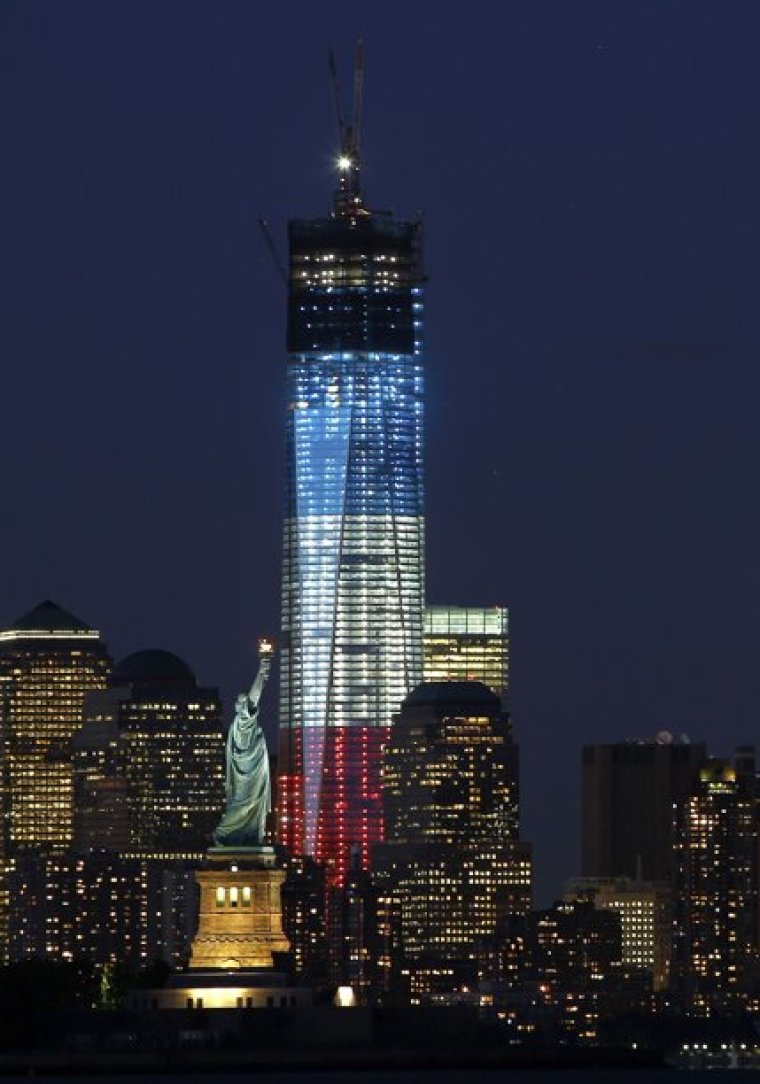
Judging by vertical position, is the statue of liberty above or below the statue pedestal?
above

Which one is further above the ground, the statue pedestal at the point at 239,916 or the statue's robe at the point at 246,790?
the statue's robe at the point at 246,790

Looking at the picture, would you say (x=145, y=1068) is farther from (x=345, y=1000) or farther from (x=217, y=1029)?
(x=345, y=1000)

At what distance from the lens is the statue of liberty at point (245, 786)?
187 meters

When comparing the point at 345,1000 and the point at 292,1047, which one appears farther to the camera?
the point at 345,1000

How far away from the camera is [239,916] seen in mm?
187250

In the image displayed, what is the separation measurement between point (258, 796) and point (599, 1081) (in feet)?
52.7

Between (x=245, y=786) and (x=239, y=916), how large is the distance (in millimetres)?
4725

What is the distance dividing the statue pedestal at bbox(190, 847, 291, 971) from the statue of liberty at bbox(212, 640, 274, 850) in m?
0.61

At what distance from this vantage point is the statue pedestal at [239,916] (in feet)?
614

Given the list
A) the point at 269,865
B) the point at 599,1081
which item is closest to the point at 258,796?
the point at 269,865

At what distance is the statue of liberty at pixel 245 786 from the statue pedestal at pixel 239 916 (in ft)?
1.99

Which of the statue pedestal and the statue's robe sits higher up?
the statue's robe

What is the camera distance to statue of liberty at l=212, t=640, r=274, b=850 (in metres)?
187

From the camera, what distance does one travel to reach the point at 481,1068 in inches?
7421
